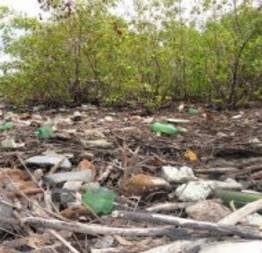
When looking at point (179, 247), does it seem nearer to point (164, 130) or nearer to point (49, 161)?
point (49, 161)

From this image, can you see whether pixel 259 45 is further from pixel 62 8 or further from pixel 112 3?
pixel 62 8

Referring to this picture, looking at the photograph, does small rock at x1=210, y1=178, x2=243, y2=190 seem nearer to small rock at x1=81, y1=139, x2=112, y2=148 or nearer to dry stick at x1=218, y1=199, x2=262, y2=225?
dry stick at x1=218, y1=199, x2=262, y2=225

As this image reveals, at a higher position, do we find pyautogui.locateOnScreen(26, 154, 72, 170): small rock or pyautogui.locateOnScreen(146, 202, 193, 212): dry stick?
pyautogui.locateOnScreen(26, 154, 72, 170): small rock

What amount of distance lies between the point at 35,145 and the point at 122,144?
1.58 feet

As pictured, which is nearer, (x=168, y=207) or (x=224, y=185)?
(x=168, y=207)

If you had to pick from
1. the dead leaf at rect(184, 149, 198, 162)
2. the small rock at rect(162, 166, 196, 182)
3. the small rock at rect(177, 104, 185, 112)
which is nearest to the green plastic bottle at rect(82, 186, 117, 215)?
the small rock at rect(162, 166, 196, 182)

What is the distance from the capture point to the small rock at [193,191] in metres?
2.75

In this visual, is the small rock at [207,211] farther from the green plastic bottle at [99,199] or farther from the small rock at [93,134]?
the small rock at [93,134]

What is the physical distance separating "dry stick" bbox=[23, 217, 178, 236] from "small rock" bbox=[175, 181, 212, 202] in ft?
1.44

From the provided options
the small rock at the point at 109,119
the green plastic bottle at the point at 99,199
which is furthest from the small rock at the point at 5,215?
the small rock at the point at 109,119

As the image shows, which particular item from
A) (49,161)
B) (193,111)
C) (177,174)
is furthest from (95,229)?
(193,111)

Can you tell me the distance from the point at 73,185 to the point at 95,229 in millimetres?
629

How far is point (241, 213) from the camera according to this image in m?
2.38

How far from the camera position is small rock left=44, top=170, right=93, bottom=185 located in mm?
2998
